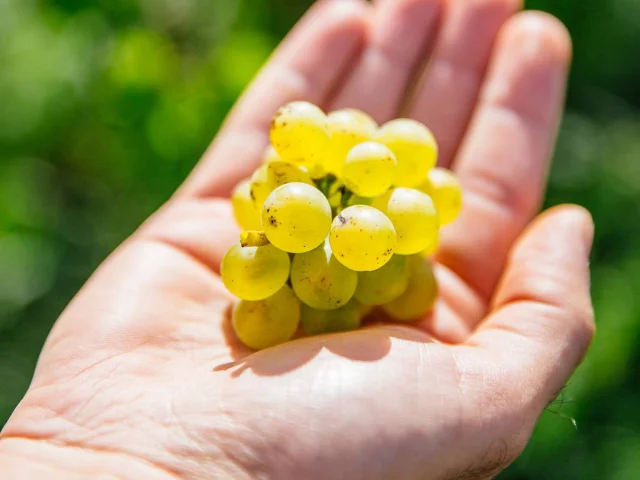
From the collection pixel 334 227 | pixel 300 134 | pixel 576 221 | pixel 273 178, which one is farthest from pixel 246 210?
pixel 576 221

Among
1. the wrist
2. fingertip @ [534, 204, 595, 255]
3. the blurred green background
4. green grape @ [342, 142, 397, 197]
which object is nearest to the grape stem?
green grape @ [342, 142, 397, 197]

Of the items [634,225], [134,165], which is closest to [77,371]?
[134,165]

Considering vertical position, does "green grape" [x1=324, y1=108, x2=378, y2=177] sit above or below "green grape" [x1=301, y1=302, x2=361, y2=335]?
above

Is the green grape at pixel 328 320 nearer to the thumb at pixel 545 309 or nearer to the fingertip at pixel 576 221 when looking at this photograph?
the thumb at pixel 545 309

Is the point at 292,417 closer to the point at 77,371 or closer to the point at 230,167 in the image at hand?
the point at 77,371

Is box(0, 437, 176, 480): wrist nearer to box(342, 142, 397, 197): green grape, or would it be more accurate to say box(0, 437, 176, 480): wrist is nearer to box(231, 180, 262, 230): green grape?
box(231, 180, 262, 230): green grape
